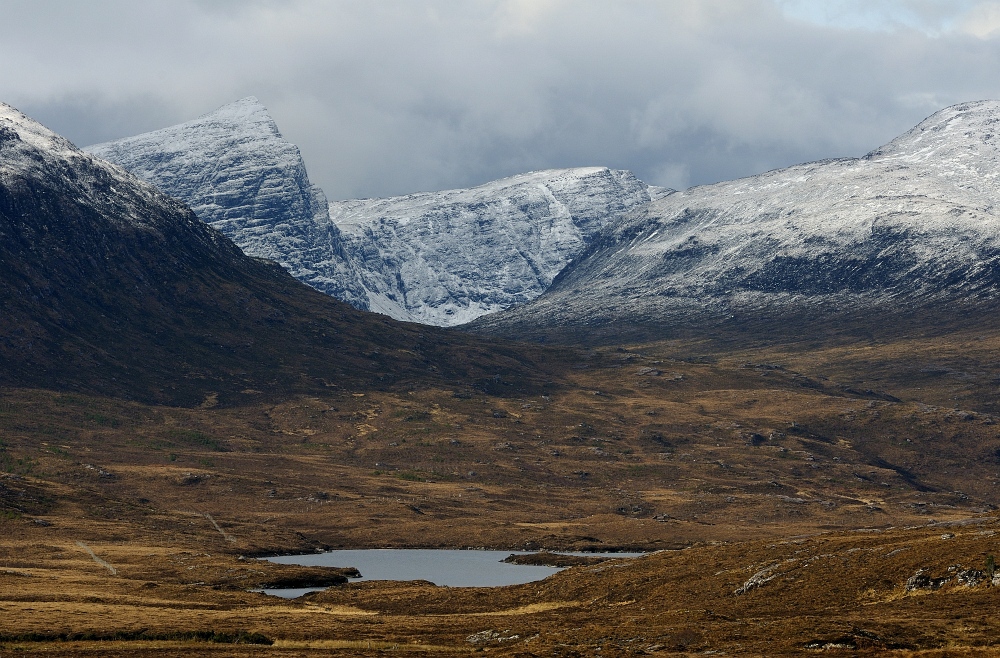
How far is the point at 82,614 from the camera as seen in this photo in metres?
86.2

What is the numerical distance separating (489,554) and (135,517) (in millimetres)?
55883

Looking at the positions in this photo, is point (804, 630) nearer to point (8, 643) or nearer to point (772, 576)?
point (772, 576)

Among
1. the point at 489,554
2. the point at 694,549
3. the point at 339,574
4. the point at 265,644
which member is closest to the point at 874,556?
the point at 694,549

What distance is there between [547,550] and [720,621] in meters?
121

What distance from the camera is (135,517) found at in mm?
198750

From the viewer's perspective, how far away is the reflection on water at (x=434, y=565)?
497 feet

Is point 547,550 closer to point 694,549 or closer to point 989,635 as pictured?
point 694,549

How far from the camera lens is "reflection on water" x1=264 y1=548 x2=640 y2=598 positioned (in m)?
152

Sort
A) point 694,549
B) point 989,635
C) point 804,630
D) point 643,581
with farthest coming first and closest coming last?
1. point 694,549
2. point 643,581
3. point 804,630
4. point 989,635

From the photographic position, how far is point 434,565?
567 feet

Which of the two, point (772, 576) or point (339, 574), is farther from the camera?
point (339, 574)

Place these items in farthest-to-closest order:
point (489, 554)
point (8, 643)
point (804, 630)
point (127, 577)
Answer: point (489, 554) < point (127, 577) < point (8, 643) < point (804, 630)

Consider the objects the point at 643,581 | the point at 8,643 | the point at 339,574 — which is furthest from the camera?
the point at 339,574

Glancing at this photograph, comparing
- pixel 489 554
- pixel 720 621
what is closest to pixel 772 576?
pixel 720 621
